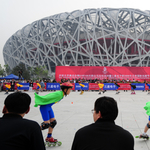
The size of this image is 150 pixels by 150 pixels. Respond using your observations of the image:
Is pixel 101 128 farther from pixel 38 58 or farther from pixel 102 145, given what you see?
pixel 38 58

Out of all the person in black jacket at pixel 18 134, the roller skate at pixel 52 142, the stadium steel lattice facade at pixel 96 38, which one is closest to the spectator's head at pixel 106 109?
the person in black jacket at pixel 18 134

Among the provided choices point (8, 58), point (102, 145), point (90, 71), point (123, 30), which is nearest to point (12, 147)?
point (102, 145)

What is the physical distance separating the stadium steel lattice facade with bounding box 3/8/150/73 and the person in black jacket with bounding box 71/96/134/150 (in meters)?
52.6

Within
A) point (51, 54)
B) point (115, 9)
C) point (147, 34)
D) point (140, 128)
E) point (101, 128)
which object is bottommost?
point (140, 128)

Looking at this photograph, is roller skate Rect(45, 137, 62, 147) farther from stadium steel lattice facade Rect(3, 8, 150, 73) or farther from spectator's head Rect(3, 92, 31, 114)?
stadium steel lattice facade Rect(3, 8, 150, 73)

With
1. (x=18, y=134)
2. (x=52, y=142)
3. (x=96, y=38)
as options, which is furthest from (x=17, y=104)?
(x=96, y=38)

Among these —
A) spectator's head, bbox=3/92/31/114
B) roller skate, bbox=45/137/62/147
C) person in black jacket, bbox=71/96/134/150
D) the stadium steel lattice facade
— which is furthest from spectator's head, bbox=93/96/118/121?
the stadium steel lattice facade

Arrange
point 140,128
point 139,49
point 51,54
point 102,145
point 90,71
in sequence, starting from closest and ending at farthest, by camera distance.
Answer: point 102,145 < point 140,128 < point 90,71 < point 139,49 < point 51,54

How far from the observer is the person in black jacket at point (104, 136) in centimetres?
186

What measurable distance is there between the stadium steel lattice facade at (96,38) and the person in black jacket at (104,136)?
52589 millimetres

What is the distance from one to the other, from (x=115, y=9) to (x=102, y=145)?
5760 cm

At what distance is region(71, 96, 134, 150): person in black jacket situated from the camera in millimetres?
1856

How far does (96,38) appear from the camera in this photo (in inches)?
2151

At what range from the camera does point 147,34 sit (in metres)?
56.0
